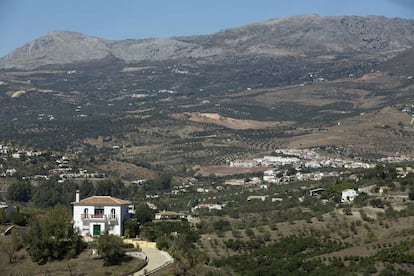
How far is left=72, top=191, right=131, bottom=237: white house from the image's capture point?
42.9 m

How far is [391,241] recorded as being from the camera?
47281mm

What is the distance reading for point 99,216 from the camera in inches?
1716

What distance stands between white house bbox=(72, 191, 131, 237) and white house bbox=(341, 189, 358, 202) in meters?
20.5

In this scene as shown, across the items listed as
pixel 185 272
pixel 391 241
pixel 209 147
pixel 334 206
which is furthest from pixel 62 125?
pixel 185 272

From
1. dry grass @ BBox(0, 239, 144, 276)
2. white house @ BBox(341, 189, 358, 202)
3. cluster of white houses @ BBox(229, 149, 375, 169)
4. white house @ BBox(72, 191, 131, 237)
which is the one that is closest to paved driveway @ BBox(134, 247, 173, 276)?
dry grass @ BBox(0, 239, 144, 276)

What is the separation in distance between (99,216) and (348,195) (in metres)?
22.8

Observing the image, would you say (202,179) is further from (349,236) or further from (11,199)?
(349,236)

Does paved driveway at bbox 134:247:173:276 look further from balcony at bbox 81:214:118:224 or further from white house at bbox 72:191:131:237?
balcony at bbox 81:214:118:224

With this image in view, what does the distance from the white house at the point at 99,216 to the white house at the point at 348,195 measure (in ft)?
67.2

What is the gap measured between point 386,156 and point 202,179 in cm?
2898

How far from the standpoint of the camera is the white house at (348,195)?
61.0 metres

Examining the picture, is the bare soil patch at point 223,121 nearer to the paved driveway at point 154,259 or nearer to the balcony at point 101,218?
the balcony at point 101,218

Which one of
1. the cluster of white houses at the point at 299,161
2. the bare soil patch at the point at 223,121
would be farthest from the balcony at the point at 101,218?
the bare soil patch at the point at 223,121

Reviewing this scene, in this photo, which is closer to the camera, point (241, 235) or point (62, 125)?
point (241, 235)
